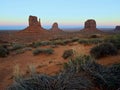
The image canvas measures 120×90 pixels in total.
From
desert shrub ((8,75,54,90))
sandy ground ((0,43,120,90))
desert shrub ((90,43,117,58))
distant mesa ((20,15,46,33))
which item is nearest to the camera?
desert shrub ((8,75,54,90))

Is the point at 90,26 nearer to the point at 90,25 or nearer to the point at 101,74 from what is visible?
the point at 90,25

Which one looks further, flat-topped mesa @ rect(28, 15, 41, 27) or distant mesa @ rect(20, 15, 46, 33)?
flat-topped mesa @ rect(28, 15, 41, 27)

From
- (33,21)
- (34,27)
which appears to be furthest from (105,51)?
(33,21)

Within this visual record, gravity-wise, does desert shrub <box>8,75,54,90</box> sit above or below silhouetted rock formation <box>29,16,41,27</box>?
below

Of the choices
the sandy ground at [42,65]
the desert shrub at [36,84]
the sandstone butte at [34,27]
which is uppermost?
the sandstone butte at [34,27]

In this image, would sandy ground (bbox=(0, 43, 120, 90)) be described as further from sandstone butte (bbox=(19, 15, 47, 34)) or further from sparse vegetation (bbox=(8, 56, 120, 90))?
sandstone butte (bbox=(19, 15, 47, 34))

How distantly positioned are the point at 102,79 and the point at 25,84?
2.29 metres

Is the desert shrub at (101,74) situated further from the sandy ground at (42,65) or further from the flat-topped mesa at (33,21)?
the flat-topped mesa at (33,21)

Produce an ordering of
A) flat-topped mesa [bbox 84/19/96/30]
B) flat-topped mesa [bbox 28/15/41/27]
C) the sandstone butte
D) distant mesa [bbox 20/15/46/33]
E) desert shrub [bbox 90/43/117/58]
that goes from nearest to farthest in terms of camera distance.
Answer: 1. desert shrub [bbox 90/43/117/58]
2. the sandstone butte
3. distant mesa [bbox 20/15/46/33]
4. flat-topped mesa [bbox 28/15/41/27]
5. flat-topped mesa [bbox 84/19/96/30]

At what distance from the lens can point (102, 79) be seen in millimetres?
6746

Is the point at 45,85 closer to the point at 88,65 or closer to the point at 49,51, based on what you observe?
the point at 88,65

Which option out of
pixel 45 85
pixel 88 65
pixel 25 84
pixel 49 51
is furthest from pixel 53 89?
pixel 49 51

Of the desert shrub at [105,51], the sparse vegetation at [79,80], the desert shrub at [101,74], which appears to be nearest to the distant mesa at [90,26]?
the desert shrub at [105,51]

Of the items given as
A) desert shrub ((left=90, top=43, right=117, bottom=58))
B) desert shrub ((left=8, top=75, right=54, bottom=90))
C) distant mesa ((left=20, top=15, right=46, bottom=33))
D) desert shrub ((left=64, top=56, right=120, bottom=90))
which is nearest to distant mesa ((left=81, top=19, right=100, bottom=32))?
distant mesa ((left=20, top=15, right=46, bottom=33))
